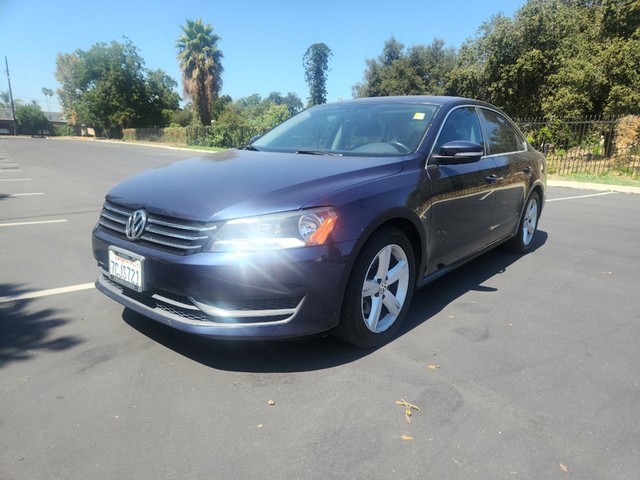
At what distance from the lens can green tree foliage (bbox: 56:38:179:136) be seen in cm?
6512

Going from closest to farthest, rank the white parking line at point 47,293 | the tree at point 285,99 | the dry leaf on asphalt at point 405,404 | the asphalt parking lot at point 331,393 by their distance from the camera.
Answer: the asphalt parking lot at point 331,393 < the dry leaf on asphalt at point 405,404 < the white parking line at point 47,293 < the tree at point 285,99

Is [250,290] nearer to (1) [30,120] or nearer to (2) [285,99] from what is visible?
(1) [30,120]

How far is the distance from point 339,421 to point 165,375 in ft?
3.55

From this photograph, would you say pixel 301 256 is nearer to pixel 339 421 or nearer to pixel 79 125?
pixel 339 421

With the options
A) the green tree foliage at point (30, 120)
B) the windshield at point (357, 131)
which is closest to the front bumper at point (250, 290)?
the windshield at point (357, 131)

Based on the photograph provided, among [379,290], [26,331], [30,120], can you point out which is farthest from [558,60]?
[30,120]

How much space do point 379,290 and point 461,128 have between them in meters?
1.85

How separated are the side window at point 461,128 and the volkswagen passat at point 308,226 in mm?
19

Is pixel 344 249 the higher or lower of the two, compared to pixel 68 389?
higher

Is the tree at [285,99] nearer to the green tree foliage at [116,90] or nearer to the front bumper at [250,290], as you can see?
the green tree foliage at [116,90]

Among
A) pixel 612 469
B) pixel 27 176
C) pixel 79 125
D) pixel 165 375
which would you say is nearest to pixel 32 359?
pixel 165 375

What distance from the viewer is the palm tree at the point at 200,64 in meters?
45.3

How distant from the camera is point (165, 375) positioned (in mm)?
2736

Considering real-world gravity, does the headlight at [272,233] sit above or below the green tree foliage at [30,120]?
below
